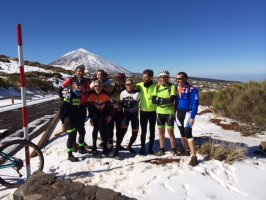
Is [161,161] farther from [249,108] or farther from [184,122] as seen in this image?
[249,108]

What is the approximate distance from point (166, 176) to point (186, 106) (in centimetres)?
175

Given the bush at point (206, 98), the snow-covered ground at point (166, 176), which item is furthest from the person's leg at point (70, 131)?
the bush at point (206, 98)

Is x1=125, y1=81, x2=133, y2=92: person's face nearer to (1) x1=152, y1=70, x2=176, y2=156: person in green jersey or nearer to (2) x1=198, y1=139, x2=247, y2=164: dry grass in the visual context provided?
(1) x1=152, y1=70, x2=176, y2=156: person in green jersey

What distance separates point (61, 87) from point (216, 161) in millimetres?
3685

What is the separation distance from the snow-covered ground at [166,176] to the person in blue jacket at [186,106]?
0.47m

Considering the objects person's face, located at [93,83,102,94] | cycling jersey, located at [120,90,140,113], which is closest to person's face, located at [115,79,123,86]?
cycling jersey, located at [120,90,140,113]

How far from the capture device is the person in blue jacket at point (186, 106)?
6012mm

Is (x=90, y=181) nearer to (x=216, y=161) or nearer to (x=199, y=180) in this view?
(x=199, y=180)

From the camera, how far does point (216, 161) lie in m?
5.98

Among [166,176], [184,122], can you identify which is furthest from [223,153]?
[166,176]

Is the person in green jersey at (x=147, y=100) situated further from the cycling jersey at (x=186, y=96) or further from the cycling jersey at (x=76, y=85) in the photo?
the cycling jersey at (x=76, y=85)

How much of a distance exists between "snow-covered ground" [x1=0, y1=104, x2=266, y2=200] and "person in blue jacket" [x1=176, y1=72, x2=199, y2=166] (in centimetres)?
47

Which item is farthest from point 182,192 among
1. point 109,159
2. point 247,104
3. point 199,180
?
point 247,104

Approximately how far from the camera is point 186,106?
6.25 meters
